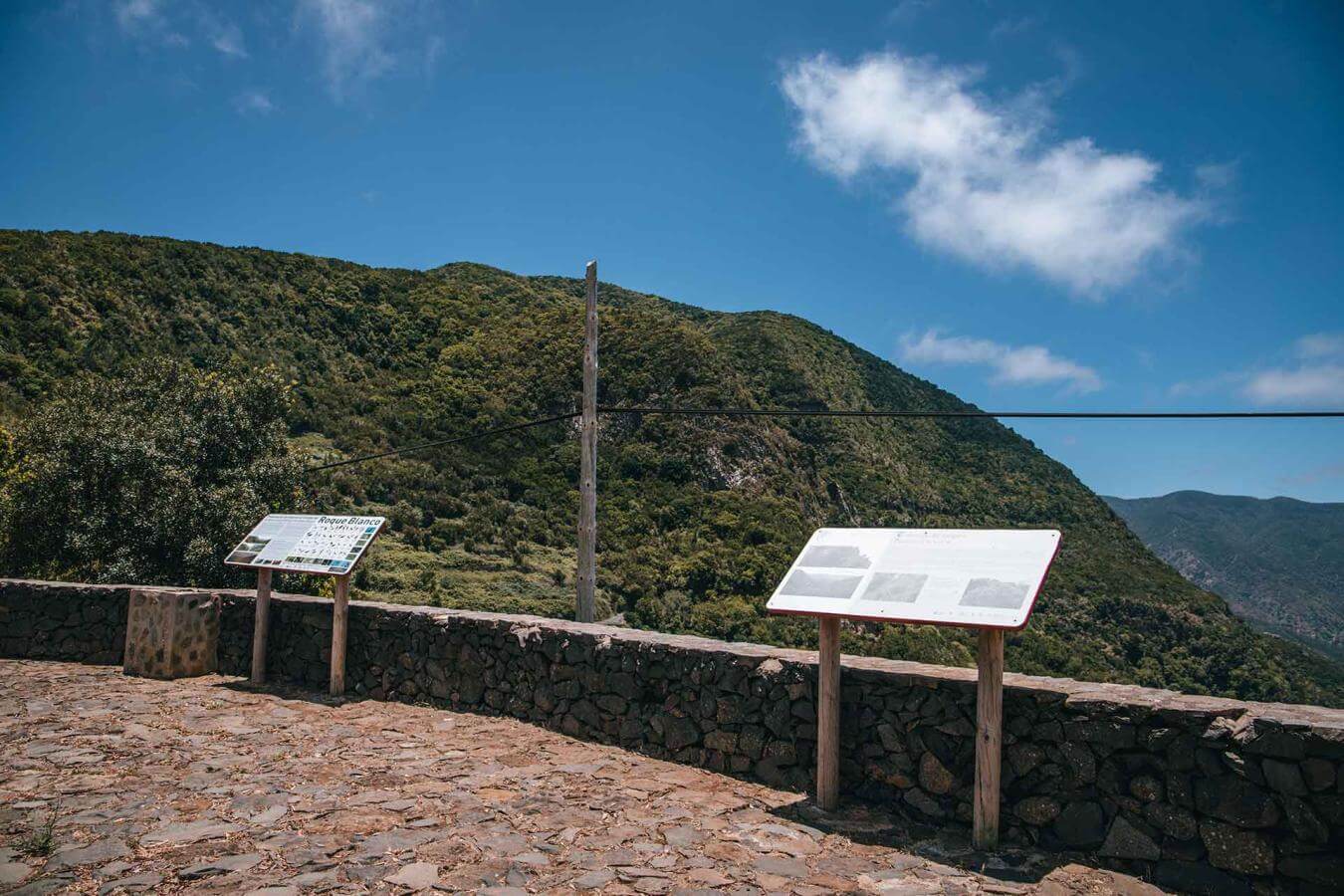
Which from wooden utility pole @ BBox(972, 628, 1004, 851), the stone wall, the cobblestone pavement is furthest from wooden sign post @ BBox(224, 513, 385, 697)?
wooden utility pole @ BBox(972, 628, 1004, 851)

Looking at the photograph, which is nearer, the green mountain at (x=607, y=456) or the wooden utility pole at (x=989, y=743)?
the wooden utility pole at (x=989, y=743)

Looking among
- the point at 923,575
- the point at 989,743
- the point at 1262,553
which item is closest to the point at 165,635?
the point at 923,575

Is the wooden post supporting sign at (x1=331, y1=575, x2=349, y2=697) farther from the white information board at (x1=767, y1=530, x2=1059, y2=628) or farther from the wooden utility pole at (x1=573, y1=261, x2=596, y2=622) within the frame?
the white information board at (x1=767, y1=530, x2=1059, y2=628)

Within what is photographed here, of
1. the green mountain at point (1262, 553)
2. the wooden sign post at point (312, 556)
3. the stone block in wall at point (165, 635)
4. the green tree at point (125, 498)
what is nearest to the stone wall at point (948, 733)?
the wooden sign post at point (312, 556)

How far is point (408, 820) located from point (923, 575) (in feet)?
11.7

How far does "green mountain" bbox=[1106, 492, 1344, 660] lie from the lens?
67.1 metres

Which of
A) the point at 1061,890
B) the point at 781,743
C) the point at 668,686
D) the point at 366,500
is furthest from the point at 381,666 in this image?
the point at 366,500

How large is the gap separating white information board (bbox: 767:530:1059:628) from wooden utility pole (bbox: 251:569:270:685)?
22.2ft

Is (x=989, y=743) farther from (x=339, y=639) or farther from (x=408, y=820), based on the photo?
(x=339, y=639)

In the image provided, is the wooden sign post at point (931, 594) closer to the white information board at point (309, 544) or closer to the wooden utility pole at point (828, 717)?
the wooden utility pole at point (828, 717)

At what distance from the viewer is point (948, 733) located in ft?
17.4

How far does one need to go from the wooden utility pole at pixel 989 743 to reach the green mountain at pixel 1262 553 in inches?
2576

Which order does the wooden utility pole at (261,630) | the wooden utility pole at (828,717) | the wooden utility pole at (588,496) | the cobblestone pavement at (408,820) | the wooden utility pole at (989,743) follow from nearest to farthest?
the cobblestone pavement at (408,820)
the wooden utility pole at (989,743)
the wooden utility pole at (828,717)
the wooden utility pole at (588,496)
the wooden utility pole at (261,630)

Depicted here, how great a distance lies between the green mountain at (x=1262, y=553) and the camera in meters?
67.1
